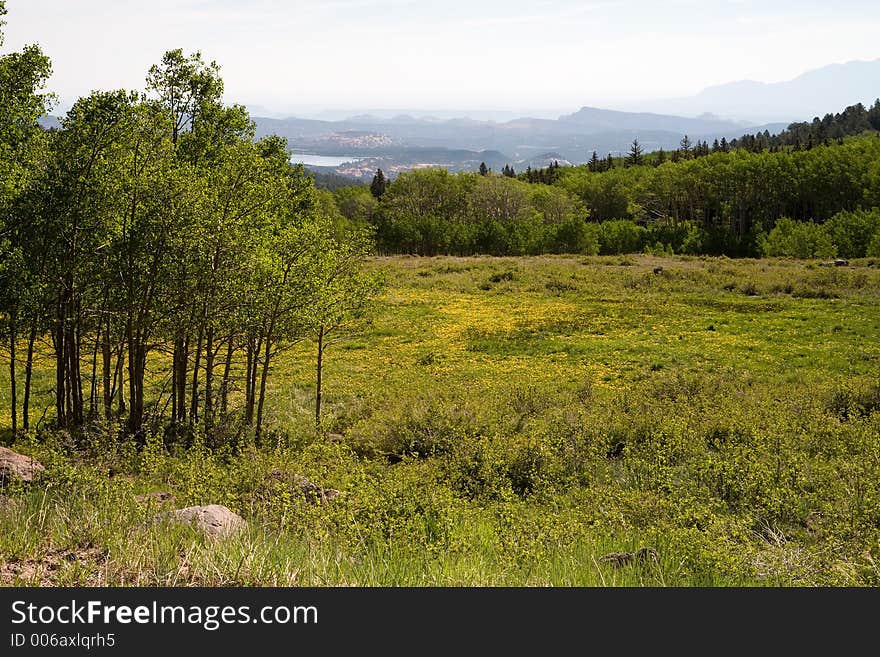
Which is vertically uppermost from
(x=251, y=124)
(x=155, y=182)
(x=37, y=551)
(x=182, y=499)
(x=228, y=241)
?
(x=251, y=124)

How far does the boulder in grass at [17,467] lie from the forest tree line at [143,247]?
290cm

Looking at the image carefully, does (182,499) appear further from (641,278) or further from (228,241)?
(641,278)

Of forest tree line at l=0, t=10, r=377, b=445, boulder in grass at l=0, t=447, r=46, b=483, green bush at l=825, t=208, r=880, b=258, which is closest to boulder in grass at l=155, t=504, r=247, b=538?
boulder in grass at l=0, t=447, r=46, b=483

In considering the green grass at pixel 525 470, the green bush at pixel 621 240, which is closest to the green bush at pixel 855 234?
the green bush at pixel 621 240

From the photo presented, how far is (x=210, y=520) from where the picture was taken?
8.09 m

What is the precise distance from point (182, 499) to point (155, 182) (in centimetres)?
750

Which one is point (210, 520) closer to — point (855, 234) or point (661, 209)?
point (855, 234)

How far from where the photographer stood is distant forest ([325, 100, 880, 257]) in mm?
92375

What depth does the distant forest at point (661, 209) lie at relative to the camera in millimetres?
92375

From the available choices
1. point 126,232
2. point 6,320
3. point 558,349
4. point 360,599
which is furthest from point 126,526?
point 558,349

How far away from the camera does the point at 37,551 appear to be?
20.7ft

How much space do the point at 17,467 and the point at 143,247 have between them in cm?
566

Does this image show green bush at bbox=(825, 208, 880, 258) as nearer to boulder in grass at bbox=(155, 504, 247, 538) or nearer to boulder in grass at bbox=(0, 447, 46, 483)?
boulder in grass at bbox=(155, 504, 247, 538)

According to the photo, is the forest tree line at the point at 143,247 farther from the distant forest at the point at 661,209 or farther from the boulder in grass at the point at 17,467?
the distant forest at the point at 661,209
